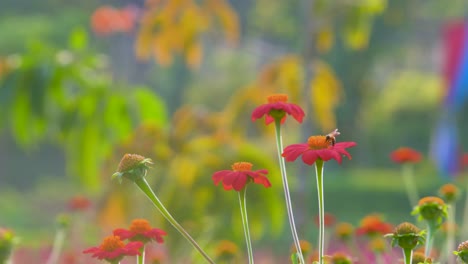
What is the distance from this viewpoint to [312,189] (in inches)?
442

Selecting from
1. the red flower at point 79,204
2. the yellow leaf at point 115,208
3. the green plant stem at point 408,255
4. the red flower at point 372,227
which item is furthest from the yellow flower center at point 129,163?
the yellow leaf at point 115,208

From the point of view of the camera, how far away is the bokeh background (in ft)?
8.31

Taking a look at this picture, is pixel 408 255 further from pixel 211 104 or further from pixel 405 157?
pixel 211 104

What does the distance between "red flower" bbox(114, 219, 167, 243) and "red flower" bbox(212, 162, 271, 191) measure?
3.7 inches

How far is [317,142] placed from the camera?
0.83 metres

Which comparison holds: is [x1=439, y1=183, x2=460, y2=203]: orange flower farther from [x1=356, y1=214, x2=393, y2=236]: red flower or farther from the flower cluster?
the flower cluster

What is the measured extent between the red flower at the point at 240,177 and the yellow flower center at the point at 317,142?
0.17ft

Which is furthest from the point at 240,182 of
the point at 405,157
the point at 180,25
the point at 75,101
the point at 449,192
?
the point at 180,25

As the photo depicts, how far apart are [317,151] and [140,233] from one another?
0.20 m

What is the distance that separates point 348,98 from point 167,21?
9.37m

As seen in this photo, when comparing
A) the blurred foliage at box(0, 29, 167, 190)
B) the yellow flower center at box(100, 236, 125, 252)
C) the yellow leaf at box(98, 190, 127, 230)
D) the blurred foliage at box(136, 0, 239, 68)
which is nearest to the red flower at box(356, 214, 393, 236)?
the yellow flower center at box(100, 236, 125, 252)

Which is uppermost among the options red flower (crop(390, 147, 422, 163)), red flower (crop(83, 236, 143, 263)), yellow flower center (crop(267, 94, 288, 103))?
red flower (crop(390, 147, 422, 163))

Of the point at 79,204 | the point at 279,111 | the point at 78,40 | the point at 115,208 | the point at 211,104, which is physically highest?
the point at 211,104

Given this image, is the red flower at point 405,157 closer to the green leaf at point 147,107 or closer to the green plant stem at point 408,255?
the green plant stem at point 408,255
